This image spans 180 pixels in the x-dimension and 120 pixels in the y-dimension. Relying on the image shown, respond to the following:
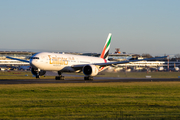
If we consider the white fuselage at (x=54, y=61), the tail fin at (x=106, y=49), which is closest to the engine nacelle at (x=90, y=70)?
the white fuselage at (x=54, y=61)

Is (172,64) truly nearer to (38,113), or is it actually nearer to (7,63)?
(7,63)

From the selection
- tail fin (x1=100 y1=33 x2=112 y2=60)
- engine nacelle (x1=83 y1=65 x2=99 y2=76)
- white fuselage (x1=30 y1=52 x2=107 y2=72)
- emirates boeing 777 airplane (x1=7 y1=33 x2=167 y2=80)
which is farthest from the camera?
tail fin (x1=100 y1=33 x2=112 y2=60)

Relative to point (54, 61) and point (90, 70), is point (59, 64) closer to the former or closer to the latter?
point (54, 61)

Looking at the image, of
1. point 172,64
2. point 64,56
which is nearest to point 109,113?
point 64,56

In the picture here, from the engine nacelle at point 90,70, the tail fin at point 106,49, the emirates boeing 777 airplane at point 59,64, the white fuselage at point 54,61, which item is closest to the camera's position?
the white fuselage at point 54,61

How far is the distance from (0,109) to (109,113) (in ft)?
16.4

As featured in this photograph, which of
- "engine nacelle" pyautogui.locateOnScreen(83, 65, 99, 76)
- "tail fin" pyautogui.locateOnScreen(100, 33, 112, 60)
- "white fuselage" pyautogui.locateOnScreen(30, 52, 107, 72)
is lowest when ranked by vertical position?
"engine nacelle" pyautogui.locateOnScreen(83, 65, 99, 76)

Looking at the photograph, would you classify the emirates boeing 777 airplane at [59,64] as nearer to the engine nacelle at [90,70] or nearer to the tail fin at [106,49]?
the engine nacelle at [90,70]

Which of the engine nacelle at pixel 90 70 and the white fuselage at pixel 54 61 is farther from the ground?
the white fuselage at pixel 54 61

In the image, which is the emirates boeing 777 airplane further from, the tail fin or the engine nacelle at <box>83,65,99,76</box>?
the tail fin

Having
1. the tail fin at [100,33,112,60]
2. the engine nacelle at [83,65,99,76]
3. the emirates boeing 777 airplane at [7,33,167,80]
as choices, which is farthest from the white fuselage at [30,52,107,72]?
the tail fin at [100,33,112,60]

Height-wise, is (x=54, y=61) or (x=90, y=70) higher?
(x=54, y=61)

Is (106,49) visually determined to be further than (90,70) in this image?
Yes

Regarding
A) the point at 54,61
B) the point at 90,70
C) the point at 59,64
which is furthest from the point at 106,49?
the point at 54,61
